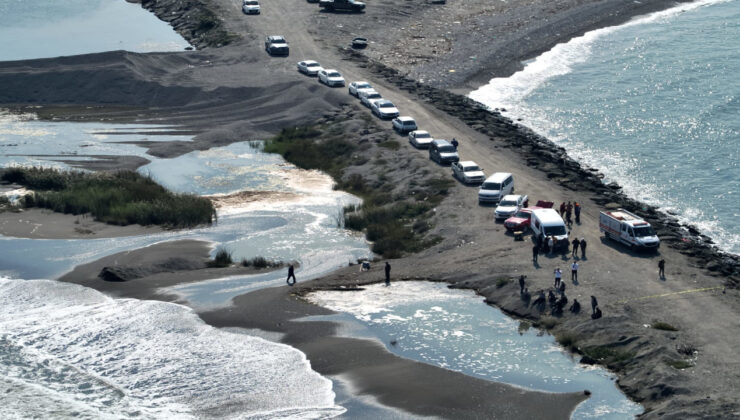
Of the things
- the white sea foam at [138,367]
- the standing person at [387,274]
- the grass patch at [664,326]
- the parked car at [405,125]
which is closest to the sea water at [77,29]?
the parked car at [405,125]

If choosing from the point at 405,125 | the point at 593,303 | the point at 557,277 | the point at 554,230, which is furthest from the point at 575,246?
the point at 405,125

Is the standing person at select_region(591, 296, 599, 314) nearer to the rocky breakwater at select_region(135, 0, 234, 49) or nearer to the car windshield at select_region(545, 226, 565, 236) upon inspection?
the car windshield at select_region(545, 226, 565, 236)

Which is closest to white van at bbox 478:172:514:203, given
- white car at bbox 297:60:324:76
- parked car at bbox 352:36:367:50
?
white car at bbox 297:60:324:76

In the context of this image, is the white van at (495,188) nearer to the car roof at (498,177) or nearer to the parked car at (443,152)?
the car roof at (498,177)

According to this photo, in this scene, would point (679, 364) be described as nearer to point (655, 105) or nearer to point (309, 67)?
point (655, 105)

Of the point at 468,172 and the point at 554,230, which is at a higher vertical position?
the point at 468,172

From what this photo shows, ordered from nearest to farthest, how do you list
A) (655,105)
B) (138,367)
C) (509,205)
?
(138,367) < (509,205) < (655,105)

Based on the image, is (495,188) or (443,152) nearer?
(495,188)
